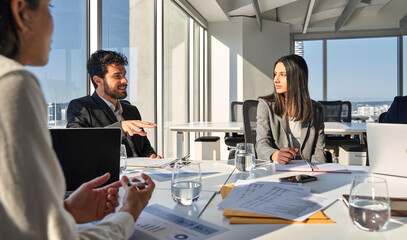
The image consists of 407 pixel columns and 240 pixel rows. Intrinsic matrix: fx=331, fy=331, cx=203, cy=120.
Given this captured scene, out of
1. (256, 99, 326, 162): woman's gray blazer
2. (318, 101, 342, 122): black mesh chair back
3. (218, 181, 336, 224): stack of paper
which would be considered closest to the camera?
(218, 181, 336, 224): stack of paper

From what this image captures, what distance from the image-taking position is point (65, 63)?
2.55 metres

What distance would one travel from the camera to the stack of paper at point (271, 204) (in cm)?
88

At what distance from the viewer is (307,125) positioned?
2363mm

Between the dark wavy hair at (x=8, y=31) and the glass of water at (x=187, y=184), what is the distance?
0.62m

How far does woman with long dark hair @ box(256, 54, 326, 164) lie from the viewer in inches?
92.6

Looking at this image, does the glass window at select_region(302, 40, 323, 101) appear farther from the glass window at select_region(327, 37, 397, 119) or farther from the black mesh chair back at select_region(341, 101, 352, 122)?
the black mesh chair back at select_region(341, 101, 352, 122)

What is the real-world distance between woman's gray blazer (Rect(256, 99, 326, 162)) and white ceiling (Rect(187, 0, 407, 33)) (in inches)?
155

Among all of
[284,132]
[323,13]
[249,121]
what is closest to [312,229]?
[284,132]

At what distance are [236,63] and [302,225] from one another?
6316 millimetres

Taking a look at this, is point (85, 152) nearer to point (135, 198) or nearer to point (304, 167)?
point (135, 198)

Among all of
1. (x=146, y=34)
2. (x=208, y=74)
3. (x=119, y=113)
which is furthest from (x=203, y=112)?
(x=119, y=113)

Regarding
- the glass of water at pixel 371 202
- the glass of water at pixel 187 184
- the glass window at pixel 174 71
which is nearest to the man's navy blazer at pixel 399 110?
the glass of water at pixel 371 202

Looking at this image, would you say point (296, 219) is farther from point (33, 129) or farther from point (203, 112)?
point (203, 112)

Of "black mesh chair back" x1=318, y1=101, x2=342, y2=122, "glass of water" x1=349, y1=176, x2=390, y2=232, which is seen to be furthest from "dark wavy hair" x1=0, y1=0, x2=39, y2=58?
"black mesh chair back" x1=318, y1=101, x2=342, y2=122
